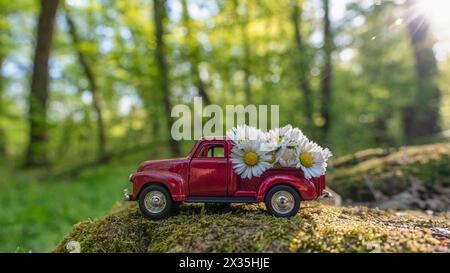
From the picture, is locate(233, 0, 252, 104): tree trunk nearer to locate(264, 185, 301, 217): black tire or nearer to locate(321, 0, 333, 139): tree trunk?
locate(321, 0, 333, 139): tree trunk

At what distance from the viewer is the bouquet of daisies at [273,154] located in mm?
3547

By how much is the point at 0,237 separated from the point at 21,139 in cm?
2717

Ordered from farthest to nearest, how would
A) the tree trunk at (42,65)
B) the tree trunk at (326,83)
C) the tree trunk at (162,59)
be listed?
the tree trunk at (42,65), the tree trunk at (326,83), the tree trunk at (162,59)

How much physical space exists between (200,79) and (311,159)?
41.6 feet

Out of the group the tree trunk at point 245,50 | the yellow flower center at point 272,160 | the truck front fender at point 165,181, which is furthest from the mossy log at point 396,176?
the tree trunk at point 245,50

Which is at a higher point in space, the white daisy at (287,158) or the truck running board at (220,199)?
the white daisy at (287,158)

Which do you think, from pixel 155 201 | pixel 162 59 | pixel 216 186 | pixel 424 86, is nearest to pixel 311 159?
pixel 216 186

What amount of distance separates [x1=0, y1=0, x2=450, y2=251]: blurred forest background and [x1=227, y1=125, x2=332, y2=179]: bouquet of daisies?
19.9 ft

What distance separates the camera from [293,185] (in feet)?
11.5

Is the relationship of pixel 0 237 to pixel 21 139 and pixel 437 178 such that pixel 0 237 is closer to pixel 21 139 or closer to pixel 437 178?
pixel 437 178

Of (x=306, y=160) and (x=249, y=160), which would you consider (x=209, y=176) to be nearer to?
(x=249, y=160)

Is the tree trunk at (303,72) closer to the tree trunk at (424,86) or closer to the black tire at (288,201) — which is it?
the tree trunk at (424,86)
